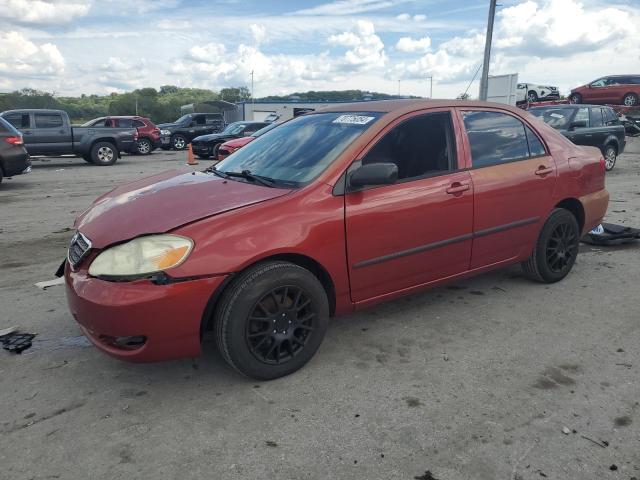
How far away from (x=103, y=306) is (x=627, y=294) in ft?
13.5

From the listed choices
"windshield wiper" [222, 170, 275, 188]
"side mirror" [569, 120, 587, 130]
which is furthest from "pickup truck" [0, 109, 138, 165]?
"windshield wiper" [222, 170, 275, 188]

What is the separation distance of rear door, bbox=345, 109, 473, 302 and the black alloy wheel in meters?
0.40

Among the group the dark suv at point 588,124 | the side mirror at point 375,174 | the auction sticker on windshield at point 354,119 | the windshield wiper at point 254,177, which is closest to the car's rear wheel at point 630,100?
the dark suv at point 588,124

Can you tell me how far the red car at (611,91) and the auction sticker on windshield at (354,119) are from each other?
25479mm

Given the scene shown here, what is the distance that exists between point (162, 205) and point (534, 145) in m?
3.08

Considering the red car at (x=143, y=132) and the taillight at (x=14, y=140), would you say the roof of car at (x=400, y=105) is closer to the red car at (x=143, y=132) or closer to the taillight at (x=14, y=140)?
the taillight at (x=14, y=140)

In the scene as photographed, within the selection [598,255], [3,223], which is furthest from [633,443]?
[3,223]

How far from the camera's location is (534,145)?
4.26 meters

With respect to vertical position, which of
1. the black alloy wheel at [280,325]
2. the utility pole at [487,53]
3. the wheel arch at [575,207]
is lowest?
the black alloy wheel at [280,325]

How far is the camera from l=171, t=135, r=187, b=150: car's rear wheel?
957 inches

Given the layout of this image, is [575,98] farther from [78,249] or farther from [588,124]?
[78,249]

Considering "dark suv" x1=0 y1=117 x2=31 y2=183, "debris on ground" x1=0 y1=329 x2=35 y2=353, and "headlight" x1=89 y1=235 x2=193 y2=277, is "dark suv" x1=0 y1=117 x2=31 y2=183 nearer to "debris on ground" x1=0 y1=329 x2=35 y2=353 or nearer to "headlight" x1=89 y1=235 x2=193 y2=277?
"debris on ground" x1=0 y1=329 x2=35 y2=353

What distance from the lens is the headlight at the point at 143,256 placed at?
8.51ft

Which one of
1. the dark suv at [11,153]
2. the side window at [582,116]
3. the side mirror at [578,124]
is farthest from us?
the side window at [582,116]
